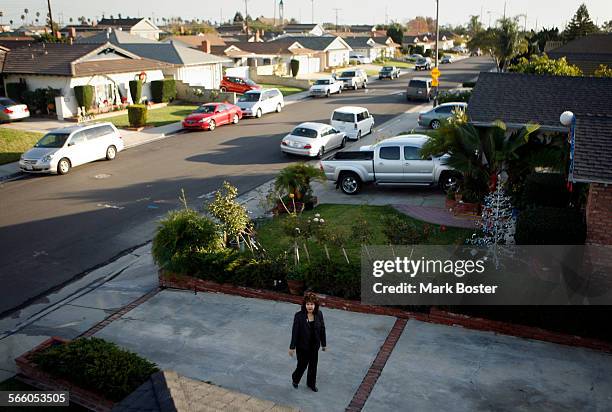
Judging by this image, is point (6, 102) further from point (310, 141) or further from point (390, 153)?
point (390, 153)

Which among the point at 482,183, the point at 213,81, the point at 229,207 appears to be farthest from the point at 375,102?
the point at 229,207

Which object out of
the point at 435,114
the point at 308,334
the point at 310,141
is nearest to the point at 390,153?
the point at 310,141

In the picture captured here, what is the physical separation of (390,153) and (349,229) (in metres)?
4.44

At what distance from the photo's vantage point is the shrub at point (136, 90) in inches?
1480

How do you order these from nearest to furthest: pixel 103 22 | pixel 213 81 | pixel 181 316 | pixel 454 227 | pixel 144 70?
pixel 181 316
pixel 454 227
pixel 144 70
pixel 213 81
pixel 103 22

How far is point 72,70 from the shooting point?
110 ft

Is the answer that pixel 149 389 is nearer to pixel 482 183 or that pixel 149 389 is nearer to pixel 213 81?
pixel 482 183

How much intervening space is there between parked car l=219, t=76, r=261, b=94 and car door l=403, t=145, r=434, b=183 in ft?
94.6

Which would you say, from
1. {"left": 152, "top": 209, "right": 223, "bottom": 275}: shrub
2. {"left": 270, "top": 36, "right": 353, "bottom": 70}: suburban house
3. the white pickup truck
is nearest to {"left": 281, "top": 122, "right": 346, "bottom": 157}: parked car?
the white pickup truck

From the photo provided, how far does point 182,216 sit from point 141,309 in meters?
2.22

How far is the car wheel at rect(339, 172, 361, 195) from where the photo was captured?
62.6ft

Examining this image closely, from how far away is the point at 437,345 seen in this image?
31.8ft

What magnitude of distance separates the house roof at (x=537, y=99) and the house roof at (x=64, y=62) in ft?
77.6

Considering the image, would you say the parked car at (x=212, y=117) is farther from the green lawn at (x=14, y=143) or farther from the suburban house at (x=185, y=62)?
the suburban house at (x=185, y=62)
